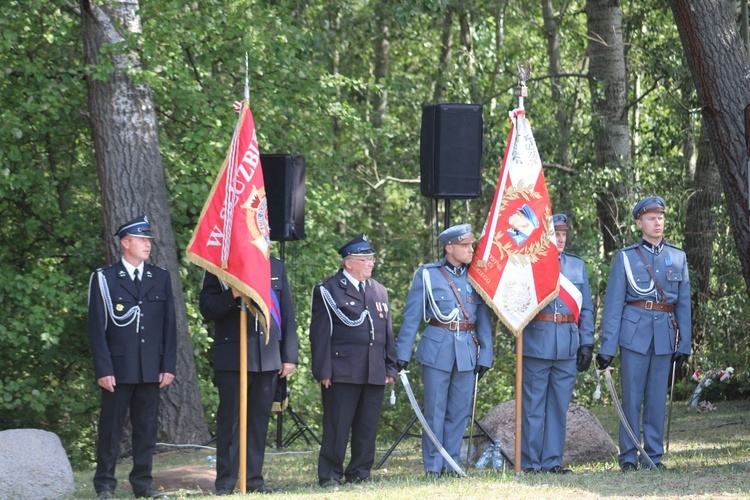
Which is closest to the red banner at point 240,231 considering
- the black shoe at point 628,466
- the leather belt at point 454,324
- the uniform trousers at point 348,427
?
the uniform trousers at point 348,427

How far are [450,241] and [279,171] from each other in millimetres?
3116

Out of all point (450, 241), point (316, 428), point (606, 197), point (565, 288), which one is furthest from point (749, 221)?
point (316, 428)

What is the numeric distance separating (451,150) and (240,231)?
6.96 feet

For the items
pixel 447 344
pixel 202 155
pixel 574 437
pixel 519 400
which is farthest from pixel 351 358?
pixel 202 155

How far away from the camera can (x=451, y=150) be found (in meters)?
8.41

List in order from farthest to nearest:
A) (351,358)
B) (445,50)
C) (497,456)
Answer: (445,50), (497,456), (351,358)

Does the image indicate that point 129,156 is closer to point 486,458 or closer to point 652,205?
point 486,458

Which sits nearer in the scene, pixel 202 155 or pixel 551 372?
pixel 551 372

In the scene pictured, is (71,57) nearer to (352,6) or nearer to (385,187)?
(352,6)

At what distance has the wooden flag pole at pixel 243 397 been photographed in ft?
22.1

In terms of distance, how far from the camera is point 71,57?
12.5 metres

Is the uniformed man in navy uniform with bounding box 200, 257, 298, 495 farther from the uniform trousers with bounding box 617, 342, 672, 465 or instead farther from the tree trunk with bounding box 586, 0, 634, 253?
the tree trunk with bounding box 586, 0, 634, 253

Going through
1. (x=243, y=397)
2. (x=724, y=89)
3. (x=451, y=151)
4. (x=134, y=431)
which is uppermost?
(x=724, y=89)

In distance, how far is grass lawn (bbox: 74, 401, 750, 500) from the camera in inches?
248
